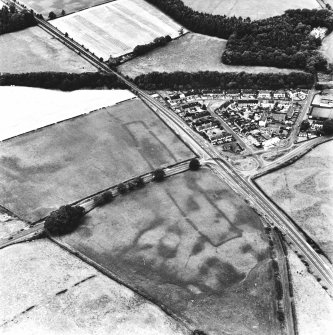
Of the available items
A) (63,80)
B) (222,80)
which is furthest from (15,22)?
(222,80)

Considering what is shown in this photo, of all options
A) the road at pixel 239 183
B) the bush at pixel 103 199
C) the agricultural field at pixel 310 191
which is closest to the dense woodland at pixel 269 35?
the road at pixel 239 183

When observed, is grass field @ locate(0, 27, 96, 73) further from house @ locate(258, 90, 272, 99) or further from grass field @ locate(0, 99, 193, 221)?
house @ locate(258, 90, 272, 99)

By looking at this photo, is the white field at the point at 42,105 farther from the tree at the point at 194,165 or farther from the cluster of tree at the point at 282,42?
the cluster of tree at the point at 282,42

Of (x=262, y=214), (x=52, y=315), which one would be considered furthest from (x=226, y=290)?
(x=52, y=315)

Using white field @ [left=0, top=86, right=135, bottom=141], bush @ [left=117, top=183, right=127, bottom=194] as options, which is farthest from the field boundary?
white field @ [left=0, top=86, right=135, bottom=141]

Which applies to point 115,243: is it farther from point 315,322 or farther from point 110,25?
point 110,25

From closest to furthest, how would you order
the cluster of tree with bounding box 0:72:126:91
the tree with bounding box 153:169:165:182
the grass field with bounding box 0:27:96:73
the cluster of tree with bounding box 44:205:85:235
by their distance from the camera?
the cluster of tree with bounding box 44:205:85:235, the tree with bounding box 153:169:165:182, the cluster of tree with bounding box 0:72:126:91, the grass field with bounding box 0:27:96:73

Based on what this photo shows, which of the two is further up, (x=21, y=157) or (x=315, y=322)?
(x=315, y=322)
